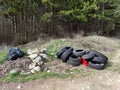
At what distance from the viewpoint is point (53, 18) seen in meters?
10.9

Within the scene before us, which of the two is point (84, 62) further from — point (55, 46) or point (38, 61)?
point (55, 46)

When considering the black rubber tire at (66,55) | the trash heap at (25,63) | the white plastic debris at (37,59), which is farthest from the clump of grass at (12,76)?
the black rubber tire at (66,55)

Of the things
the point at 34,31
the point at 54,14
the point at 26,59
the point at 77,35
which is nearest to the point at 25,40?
the point at 34,31

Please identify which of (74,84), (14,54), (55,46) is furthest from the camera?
(55,46)

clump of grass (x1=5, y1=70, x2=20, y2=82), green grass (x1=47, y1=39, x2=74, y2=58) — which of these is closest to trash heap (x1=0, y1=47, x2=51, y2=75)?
clump of grass (x1=5, y1=70, x2=20, y2=82)

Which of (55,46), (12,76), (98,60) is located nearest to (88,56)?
(98,60)

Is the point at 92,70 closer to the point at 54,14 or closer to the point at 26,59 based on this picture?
the point at 26,59

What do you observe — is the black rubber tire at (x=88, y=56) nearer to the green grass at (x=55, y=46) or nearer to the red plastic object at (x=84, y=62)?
the red plastic object at (x=84, y=62)

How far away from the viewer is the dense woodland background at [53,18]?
999 centimetres

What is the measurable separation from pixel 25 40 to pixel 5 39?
1.00 metres

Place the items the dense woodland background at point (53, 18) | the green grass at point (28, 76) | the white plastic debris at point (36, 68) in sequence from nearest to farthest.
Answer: the green grass at point (28, 76), the white plastic debris at point (36, 68), the dense woodland background at point (53, 18)

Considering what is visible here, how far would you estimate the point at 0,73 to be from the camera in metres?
6.05

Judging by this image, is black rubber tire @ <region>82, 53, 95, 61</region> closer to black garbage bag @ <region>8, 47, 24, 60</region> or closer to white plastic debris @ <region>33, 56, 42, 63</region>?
white plastic debris @ <region>33, 56, 42, 63</region>

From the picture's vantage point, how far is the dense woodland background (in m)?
9.99
